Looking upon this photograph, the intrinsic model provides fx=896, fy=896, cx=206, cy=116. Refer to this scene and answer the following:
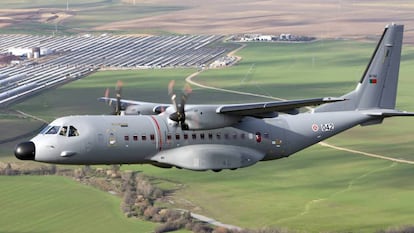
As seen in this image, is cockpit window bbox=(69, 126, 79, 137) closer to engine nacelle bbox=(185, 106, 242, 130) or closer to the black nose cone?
the black nose cone

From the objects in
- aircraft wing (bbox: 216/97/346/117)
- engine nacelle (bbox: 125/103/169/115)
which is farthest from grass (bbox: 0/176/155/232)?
aircraft wing (bbox: 216/97/346/117)

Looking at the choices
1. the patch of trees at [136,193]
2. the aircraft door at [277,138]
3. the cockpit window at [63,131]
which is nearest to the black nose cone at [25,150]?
the cockpit window at [63,131]

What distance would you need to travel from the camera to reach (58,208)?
12000 centimetres

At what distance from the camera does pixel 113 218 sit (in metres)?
116

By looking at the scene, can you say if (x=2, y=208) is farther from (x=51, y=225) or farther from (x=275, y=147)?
(x=275, y=147)

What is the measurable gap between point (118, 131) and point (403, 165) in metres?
92.1

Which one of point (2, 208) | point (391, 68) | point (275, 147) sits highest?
point (391, 68)

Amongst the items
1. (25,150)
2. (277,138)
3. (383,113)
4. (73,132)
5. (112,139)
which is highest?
(383,113)

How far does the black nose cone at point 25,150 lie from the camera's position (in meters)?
58.7

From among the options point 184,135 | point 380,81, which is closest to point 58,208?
point 380,81

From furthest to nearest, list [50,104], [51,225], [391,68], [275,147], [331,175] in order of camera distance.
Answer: [50,104], [331,175], [51,225], [391,68], [275,147]

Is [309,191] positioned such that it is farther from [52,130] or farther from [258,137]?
[52,130]

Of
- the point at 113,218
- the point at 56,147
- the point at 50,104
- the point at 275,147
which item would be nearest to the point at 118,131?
the point at 56,147

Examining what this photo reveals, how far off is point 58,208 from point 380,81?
6141 centimetres
